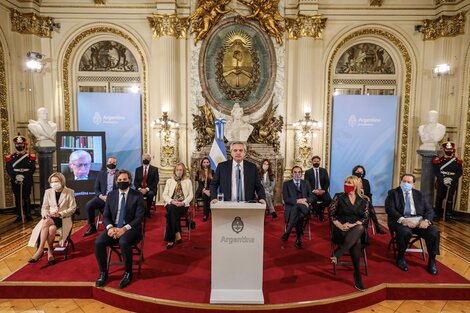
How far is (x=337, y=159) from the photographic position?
909 cm

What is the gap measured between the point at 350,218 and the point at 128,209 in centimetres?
312

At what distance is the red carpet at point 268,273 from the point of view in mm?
4027

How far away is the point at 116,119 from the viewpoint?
8.96 meters

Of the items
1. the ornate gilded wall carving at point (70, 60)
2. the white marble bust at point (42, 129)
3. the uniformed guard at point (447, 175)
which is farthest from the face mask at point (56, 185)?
the uniformed guard at point (447, 175)

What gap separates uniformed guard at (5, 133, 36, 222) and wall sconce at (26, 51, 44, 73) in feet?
6.31

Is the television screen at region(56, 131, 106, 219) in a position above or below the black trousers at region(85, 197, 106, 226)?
above

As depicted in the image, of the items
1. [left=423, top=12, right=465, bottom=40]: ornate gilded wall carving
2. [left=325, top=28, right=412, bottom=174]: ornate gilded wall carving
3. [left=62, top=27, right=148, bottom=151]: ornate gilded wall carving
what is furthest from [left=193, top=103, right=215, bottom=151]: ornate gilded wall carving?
[left=423, top=12, right=465, bottom=40]: ornate gilded wall carving

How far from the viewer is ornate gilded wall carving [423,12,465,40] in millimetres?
8062

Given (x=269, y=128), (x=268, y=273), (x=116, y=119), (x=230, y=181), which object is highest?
(x=116, y=119)

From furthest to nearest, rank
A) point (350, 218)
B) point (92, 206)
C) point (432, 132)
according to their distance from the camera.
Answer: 1. point (432, 132)
2. point (92, 206)
3. point (350, 218)

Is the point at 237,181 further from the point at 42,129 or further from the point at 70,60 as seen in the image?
the point at 70,60

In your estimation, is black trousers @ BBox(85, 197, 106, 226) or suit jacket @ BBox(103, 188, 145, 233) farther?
black trousers @ BBox(85, 197, 106, 226)

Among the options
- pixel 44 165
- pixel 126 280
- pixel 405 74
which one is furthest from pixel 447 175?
pixel 44 165

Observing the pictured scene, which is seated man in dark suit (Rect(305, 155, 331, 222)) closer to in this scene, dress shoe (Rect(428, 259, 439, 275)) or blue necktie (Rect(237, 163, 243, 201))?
dress shoe (Rect(428, 259, 439, 275))
